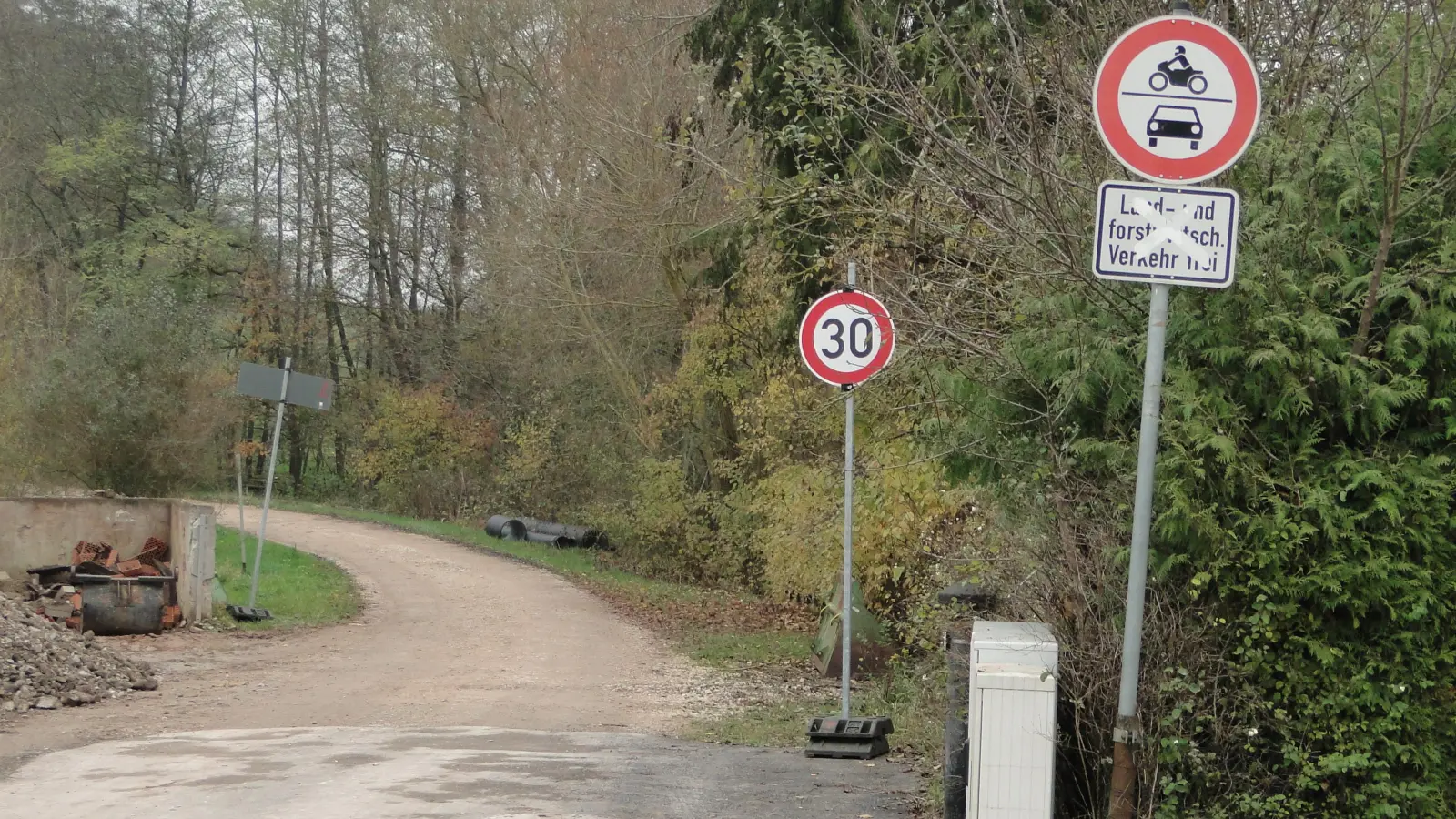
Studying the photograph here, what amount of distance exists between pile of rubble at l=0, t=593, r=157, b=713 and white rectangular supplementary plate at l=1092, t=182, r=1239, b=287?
31.0ft

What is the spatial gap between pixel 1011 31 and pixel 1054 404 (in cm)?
247

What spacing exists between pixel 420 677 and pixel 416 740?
4.27 m

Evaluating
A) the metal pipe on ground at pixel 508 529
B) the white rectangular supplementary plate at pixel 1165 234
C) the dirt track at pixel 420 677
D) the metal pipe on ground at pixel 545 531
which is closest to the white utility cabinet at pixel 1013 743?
the white rectangular supplementary plate at pixel 1165 234

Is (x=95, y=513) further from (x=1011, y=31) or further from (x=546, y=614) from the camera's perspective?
(x=1011, y=31)

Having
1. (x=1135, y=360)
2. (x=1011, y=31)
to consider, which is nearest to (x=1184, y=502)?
(x=1135, y=360)

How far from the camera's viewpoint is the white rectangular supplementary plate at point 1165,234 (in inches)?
199

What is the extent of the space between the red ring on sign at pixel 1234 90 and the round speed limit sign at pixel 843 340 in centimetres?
419

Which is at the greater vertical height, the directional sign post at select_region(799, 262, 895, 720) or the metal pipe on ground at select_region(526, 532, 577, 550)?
the directional sign post at select_region(799, 262, 895, 720)

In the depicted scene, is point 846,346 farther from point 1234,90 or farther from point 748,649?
point 748,649

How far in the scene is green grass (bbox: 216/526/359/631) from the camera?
61.3 feet

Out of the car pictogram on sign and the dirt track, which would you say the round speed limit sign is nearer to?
the dirt track

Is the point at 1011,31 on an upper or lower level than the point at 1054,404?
upper

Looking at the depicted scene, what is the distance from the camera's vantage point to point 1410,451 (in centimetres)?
545

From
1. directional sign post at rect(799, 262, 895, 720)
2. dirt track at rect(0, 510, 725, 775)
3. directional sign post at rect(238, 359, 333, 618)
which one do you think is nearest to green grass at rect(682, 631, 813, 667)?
dirt track at rect(0, 510, 725, 775)
